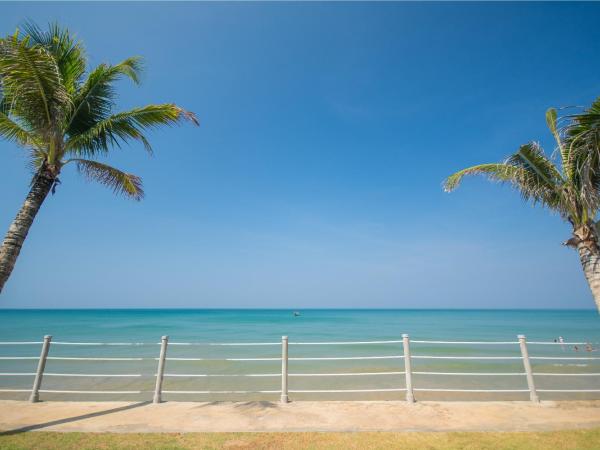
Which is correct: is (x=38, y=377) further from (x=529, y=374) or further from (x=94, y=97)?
(x=529, y=374)

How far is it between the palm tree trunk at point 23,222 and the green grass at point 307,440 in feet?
8.28

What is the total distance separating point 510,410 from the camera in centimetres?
590

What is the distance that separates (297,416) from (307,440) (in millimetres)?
1065

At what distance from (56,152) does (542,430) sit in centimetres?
977

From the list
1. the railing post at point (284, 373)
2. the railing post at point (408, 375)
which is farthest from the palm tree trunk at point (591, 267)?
the railing post at point (284, 373)

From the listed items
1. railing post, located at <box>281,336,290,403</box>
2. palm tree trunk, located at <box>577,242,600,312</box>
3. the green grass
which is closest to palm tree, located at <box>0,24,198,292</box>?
the green grass

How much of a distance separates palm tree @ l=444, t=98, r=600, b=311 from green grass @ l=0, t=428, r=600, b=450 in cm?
232

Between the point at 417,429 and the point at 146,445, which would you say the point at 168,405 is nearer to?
the point at 146,445

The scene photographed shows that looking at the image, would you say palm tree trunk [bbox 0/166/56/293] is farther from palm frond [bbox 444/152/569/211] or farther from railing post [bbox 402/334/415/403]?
palm frond [bbox 444/152/569/211]

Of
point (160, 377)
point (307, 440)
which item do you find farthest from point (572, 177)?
point (160, 377)

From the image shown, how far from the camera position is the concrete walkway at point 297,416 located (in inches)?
201

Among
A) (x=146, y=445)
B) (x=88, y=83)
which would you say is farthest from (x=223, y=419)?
(x=88, y=83)

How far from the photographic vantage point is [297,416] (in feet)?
18.4

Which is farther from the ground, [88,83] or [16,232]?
[88,83]
